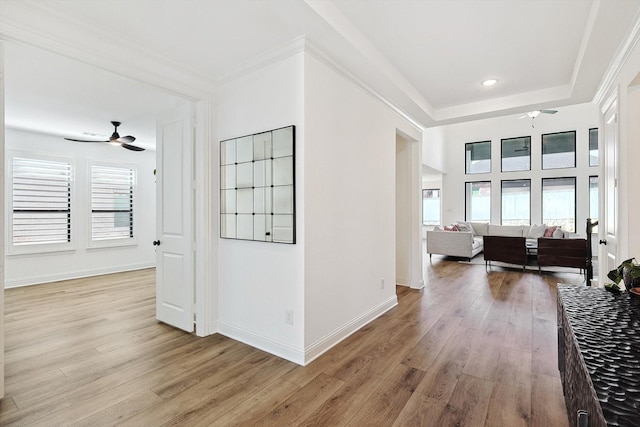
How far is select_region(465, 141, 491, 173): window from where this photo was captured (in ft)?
32.8

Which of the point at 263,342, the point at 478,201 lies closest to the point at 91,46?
the point at 263,342

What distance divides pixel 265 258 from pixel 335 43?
1.89 m

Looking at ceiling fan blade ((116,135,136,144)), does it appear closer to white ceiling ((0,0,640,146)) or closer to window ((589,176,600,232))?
white ceiling ((0,0,640,146))

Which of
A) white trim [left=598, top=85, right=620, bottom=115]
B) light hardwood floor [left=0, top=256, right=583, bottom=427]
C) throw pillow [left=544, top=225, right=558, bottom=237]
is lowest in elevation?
light hardwood floor [left=0, top=256, right=583, bottom=427]

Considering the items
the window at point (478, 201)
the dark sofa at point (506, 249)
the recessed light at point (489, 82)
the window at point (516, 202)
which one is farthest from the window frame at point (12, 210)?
the window at point (516, 202)

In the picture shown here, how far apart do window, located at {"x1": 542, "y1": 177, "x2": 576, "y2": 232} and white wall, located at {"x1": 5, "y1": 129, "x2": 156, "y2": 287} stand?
10.5 meters

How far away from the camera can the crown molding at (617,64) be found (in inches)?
91.6

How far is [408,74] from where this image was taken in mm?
3436

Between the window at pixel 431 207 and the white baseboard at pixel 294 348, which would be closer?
the white baseboard at pixel 294 348

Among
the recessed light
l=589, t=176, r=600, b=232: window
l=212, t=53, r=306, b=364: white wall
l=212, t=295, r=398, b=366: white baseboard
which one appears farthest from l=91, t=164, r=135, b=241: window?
l=589, t=176, r=600, b=232: window

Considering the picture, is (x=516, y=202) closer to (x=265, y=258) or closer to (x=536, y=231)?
(x=536, y=231)

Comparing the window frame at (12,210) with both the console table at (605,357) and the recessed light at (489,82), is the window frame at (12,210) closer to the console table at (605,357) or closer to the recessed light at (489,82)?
the recessed light at (489,82)

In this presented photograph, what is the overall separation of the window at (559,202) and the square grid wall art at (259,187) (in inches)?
368

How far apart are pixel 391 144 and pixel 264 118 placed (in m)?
1.83
